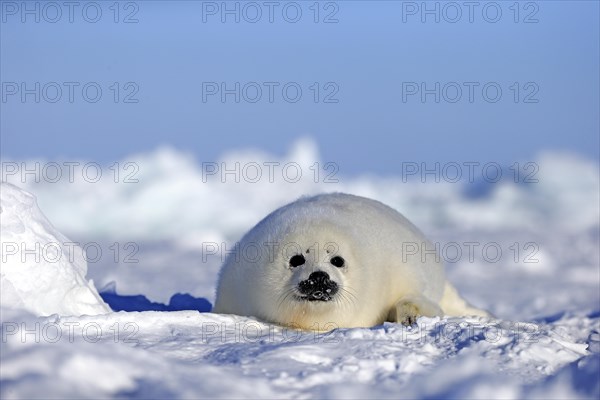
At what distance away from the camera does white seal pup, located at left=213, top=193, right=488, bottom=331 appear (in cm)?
524

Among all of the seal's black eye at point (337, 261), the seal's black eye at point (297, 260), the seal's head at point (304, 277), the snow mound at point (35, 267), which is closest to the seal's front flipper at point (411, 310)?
the seal's head at point (304, 277)

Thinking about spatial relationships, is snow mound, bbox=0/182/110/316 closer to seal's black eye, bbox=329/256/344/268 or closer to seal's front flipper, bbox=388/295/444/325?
seal's black eye, bbox=329/256/344/268

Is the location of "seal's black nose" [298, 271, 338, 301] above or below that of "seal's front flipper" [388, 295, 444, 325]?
above

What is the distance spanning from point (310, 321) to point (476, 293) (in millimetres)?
4561

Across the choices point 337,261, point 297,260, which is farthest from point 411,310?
point 297,260

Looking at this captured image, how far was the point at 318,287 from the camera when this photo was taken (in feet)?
17.0

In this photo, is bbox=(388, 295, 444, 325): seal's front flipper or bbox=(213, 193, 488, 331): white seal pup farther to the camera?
bbox=(388, 295, 444, 325): seal's front flipper

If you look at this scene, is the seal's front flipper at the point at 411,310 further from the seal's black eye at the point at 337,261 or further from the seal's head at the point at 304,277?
the seal's black eye at the point at 337,261

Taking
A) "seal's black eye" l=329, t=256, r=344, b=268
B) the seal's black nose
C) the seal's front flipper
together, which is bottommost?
the seal's front flipper

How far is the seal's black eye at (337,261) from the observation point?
540 cm

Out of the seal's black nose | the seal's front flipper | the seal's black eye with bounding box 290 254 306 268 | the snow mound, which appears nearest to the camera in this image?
the snow mound

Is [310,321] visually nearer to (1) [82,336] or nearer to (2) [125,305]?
(1) [82,336]

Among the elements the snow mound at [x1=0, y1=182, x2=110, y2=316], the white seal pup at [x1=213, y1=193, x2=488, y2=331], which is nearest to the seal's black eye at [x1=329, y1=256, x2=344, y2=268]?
the white seal pup at [x1=213, y1=193, x2=488, y2=331]

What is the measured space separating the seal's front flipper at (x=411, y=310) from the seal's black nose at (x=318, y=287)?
662 mm
